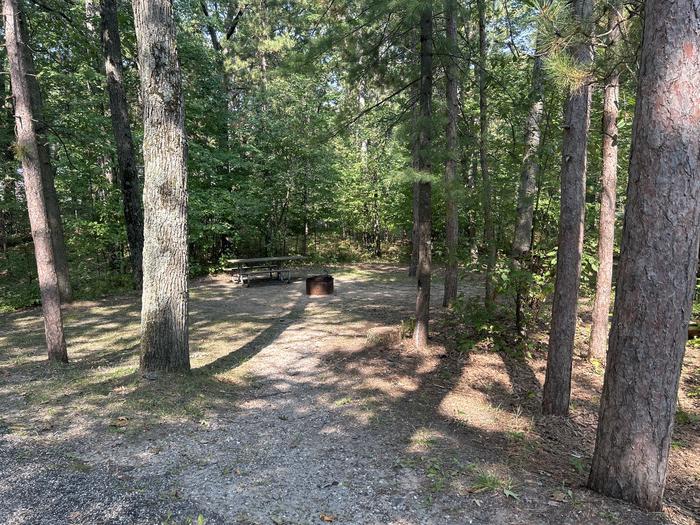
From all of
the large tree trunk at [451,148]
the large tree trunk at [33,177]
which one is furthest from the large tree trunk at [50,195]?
the large tree trunk at [451,148]

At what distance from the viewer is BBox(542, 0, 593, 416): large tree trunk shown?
405 cm

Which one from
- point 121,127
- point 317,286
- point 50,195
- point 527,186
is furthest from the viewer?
point 317,286

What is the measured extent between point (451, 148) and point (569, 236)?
2.90 meters

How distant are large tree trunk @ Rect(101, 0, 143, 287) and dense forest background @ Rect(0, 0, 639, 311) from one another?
1.35ft

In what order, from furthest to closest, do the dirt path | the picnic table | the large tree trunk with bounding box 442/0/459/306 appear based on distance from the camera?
the picnic table < the large tree trunk with bounding box 442/0/459/306 < the dirt path

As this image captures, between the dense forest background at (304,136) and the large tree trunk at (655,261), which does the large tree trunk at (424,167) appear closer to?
the dense forest background at (304,136)

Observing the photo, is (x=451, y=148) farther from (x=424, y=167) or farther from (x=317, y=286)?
(x=317, y=286)

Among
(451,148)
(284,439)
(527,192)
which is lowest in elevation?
(284,439)

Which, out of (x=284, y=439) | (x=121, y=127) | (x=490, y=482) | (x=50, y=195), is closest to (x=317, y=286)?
(x=121, y=127)

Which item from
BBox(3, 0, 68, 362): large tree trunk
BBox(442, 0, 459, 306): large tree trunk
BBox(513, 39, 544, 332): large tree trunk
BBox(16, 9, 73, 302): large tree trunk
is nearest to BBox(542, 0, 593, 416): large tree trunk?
BBox(513, 39, 544, 332): large tree trunk

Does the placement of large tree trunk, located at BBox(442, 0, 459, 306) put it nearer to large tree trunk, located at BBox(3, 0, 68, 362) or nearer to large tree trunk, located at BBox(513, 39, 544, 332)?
large tree trunk, located at BBox(513, 39, 544, 332)

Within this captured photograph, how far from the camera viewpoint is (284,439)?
12.2 feet

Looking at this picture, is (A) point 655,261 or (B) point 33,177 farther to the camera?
(B) point 33,177

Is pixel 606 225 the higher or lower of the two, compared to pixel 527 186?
lower
